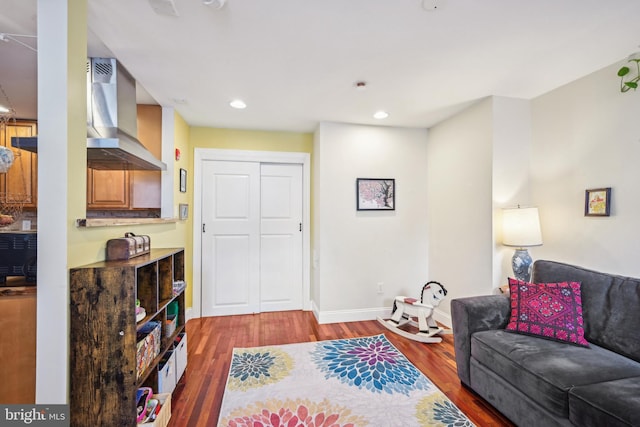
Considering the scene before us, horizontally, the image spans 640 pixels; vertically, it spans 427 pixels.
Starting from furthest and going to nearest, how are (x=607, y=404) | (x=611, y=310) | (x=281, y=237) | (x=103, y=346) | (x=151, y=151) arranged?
(x=281, y=237)
(x=151, y=151)
(x=611, y=310)
(x=103, y=346)
(x=607, y=404)

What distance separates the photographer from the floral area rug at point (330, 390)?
166cm

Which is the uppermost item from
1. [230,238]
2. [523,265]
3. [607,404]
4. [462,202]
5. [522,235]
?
[462,202]

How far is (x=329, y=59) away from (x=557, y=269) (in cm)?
227

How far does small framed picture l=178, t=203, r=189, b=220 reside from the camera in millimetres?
2993

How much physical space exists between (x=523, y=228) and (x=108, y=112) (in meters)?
3.30

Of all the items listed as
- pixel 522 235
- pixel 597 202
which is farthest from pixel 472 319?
pixel 597 202

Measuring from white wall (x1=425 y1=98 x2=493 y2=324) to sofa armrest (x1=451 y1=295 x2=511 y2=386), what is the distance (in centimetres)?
61

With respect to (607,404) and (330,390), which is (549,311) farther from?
(330,390)

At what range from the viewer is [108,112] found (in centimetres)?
190

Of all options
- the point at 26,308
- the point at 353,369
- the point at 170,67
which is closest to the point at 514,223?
the point at 353,369

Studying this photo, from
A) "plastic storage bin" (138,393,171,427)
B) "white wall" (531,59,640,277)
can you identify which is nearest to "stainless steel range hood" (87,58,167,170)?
"plastic storage bin" (138,393,171,427)

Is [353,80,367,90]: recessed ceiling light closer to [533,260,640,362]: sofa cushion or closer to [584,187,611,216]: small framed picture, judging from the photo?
[584,187,611,216]: small framed picture

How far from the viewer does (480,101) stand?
2635mm

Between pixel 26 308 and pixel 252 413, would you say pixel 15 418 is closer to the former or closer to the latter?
pixel 26 308
